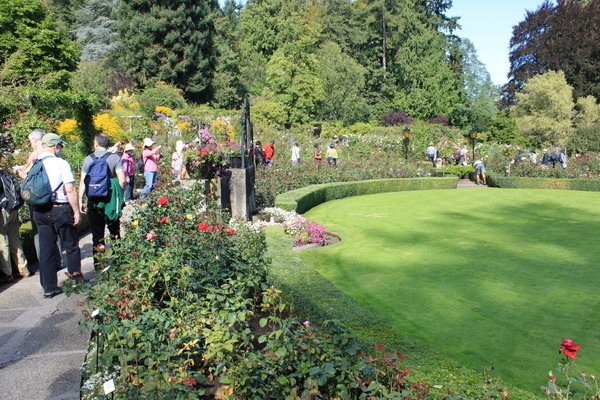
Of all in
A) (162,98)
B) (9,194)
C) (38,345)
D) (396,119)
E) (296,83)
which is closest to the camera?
(38,345)

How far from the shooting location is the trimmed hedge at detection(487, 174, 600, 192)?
22469 millimetres

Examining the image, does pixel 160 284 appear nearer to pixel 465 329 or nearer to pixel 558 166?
pixel 465 329

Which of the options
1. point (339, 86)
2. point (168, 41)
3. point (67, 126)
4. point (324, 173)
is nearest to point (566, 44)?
point (339, 86)

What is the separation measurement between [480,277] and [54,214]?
222 inches

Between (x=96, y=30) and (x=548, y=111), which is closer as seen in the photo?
(x=548, y=111)

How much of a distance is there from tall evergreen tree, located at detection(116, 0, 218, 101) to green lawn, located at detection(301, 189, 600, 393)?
88.4 ft

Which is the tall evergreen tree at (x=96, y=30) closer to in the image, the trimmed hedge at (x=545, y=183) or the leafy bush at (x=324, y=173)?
the leafy bush at (x=324, y=173)

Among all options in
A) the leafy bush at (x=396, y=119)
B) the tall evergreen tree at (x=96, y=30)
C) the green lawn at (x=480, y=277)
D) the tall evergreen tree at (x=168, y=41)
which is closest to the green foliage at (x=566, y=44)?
the leafy bush at (x=396, y=119)

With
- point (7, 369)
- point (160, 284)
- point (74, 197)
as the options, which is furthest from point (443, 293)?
point (7, 369)

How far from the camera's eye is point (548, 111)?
39.0 meters

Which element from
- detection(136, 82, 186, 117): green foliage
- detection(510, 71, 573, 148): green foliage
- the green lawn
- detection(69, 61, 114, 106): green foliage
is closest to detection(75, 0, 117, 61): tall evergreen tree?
detection(69, 61, 114, 106): green foliage

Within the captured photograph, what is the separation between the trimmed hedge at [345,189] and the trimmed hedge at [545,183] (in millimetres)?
2329

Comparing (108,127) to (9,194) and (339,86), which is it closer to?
(9,194)

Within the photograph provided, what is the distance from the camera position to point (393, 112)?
46906mm
